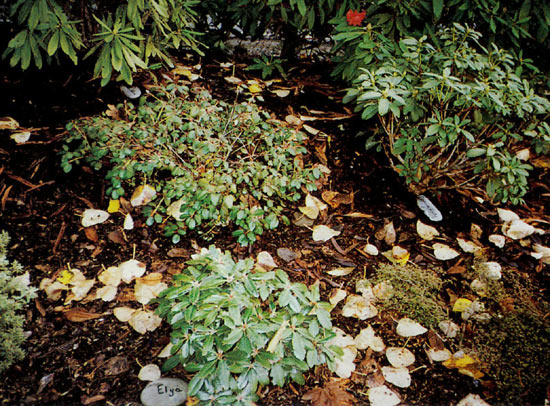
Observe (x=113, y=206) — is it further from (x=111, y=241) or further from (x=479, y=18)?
(x=479, y=18)

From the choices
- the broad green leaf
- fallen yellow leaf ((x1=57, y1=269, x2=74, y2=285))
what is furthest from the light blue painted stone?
the broad green leaf

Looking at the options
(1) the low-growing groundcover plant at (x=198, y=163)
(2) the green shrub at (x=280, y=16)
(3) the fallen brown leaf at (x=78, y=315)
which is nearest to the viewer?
(3) the fallen brown leaf at (x=78, y=315)

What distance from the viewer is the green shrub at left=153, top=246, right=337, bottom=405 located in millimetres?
1333

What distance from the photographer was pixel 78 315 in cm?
174

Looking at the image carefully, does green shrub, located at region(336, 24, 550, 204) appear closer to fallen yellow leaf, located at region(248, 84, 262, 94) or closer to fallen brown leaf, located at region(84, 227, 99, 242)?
fallen yellow leaf, located at region(248, 84, 262, 94)

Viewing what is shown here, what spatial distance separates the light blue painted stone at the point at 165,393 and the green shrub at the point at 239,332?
0.13m

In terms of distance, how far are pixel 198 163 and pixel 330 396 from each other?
1332 millimetres

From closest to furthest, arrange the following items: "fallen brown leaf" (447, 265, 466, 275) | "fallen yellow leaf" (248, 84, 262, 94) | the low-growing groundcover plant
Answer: the low-growing groundcover plant
"fallen brown leaf" (447, 265, 466, 275)
"fallen yellow leaf" (248, 84, 262, 94)

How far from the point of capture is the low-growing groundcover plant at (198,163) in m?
1.97

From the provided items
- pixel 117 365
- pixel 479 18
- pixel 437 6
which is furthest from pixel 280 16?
pixel 117 365

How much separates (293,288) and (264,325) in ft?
0.58

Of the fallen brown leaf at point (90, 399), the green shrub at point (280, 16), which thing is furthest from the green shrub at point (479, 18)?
the fallen brown leaf at point (90, 399)

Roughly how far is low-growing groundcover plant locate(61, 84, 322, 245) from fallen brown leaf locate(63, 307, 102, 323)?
0.49 meters

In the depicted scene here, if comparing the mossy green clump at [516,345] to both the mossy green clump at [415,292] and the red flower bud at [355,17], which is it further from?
the red flower bud at [355,17]
